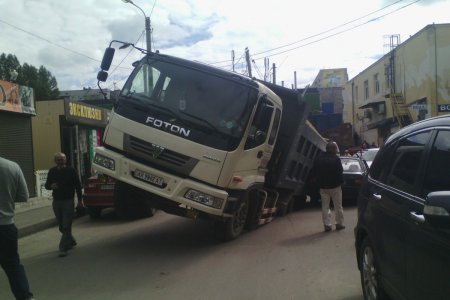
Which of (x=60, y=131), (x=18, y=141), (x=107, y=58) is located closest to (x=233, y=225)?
(x=107, y=58)

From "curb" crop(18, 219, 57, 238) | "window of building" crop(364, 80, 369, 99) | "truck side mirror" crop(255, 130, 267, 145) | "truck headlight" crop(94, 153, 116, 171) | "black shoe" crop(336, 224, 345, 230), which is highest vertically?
"window of building" crop(364, 80, 369, 99)


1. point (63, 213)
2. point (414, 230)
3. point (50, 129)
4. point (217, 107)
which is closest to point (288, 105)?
point (217, 107)

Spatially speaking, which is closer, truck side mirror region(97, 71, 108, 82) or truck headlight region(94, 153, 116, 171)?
truck headlight region(94, 153, 116, 171)

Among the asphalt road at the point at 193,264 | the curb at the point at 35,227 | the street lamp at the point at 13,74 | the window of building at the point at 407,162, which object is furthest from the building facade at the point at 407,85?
the street lamp at the point at 13,74

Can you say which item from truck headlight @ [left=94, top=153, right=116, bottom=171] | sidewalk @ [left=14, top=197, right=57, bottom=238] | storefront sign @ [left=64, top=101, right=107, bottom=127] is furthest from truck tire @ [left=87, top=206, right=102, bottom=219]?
storefront sign @ [left=64, top=101, right=107, bottom=127]

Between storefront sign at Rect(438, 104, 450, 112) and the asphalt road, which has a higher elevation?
storefront sign at Rect(438, 104, 450, 112)

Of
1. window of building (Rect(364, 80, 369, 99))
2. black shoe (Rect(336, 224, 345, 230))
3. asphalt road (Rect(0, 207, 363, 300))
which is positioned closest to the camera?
asphalt road (Rect(0, 207, 363, 300))

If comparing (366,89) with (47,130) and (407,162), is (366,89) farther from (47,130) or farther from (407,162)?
(407,162)

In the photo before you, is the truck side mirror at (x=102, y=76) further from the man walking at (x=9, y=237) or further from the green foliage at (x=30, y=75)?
the green foliage at (x=30, y=75)

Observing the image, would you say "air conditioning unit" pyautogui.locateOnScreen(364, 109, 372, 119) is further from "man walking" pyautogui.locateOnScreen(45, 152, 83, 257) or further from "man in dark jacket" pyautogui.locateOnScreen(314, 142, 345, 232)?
"man walking" pyautogui.locateOnScreen(45, 152, 83, 257)

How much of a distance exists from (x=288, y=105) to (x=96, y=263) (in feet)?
17.1

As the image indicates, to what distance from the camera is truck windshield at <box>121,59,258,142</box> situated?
8.22 meters

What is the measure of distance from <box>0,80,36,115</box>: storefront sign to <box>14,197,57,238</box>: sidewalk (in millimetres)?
2944

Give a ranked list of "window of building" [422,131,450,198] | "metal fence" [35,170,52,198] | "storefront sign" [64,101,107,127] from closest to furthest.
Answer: "window of building" [422,131,450,198], "metal fence" [35,170,52,198], "storefront sign" [64,101,107,127]
